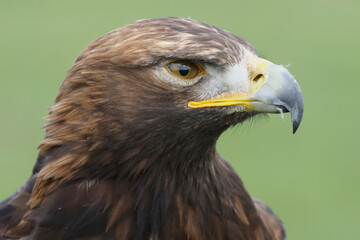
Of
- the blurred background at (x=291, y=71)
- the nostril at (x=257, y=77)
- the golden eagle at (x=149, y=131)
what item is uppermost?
the nostril at (x=257, y=77)

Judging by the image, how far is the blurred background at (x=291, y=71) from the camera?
306 inches

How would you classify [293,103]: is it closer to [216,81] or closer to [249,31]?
[216,81]

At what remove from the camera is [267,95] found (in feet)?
10.3

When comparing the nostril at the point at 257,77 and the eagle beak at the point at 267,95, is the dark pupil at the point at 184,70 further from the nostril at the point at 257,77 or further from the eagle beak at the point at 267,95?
the nostril at the point at 257,77

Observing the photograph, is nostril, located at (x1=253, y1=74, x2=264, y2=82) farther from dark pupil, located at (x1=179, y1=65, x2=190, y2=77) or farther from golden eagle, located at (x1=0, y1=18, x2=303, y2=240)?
dark pupil, located at (x1=179, y1=65, x2=190, y2=77)

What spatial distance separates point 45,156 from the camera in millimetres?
3398

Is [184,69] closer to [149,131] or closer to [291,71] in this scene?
[149,131]

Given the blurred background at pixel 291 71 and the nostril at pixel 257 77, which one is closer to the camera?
the nostril at pixel 257 77

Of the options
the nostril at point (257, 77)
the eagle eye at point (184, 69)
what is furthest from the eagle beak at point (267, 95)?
the eagle eye at point (184, 69)

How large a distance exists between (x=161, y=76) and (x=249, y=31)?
28.3 ft

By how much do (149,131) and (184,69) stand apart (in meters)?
0.31

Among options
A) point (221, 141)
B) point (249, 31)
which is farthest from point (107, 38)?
point (249, 31)

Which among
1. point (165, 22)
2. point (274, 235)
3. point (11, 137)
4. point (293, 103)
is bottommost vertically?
point (11, 137)

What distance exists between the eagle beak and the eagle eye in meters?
0.11
